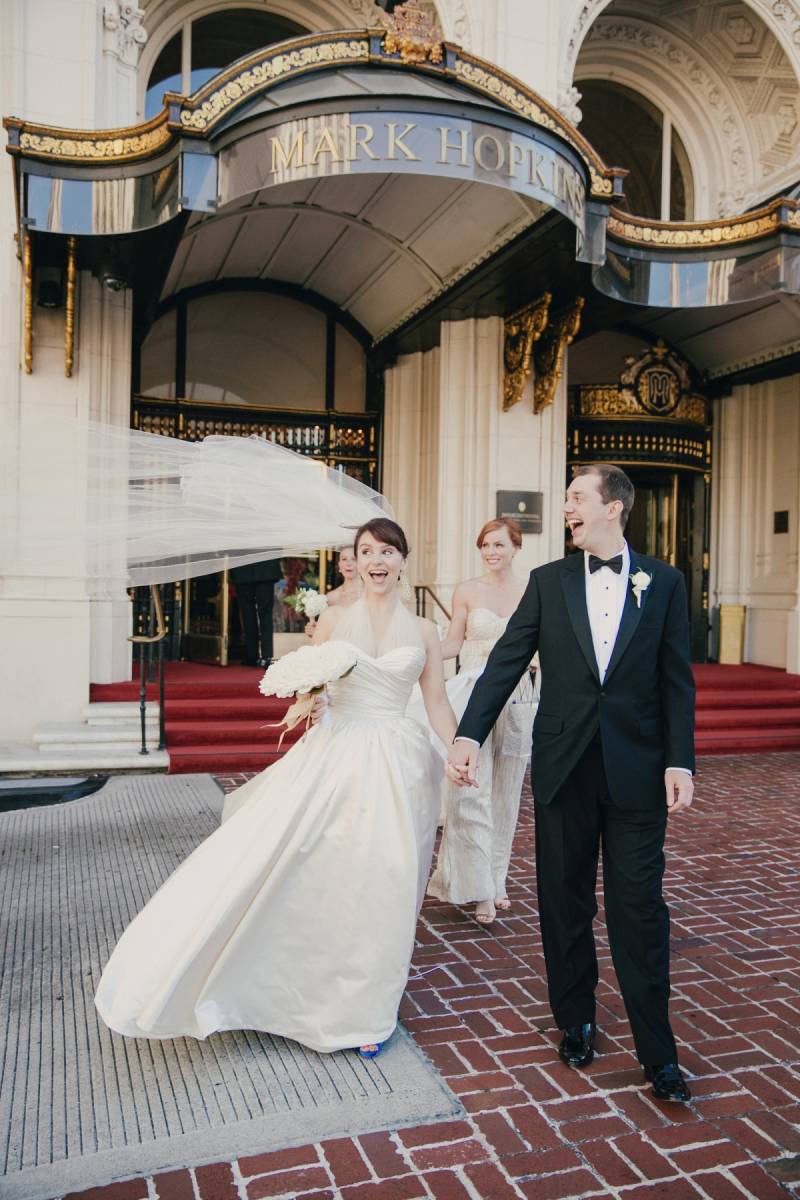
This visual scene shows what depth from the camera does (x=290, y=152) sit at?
8.13 meters

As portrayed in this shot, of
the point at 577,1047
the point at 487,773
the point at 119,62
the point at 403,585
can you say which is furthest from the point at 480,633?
the point at 119,62

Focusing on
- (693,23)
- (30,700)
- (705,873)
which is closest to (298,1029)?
(705,873)

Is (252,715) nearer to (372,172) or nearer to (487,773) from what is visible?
(487,773)

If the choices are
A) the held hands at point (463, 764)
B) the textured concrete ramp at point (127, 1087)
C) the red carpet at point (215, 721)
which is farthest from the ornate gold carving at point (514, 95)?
the textured concrete ramp at point (127, 1087)

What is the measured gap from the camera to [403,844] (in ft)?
12.0

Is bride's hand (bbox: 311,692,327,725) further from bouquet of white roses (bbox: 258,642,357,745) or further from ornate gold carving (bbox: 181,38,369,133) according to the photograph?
ornate gold carving (bbox: 181,38,369,133)

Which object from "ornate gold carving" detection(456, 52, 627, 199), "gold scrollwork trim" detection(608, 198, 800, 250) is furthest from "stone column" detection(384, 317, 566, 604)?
"ornate gold carving" detection(456, 52, 627, 199)

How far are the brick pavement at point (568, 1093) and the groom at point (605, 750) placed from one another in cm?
23

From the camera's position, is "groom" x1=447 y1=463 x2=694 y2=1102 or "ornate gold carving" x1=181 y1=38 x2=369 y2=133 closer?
"groom" x1=447 y1=463 x2=694 y2=1102

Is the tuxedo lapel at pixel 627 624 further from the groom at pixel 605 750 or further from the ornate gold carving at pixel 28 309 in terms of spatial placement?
the ornate gold carving at pixel 28 309

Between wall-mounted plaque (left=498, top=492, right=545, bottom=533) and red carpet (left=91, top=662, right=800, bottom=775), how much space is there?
291 cm

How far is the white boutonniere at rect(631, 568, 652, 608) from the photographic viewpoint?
3.31m

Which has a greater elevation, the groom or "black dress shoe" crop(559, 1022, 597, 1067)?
the groom

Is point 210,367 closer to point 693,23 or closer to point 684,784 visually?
point 693,23
